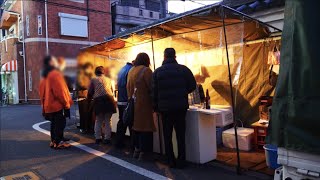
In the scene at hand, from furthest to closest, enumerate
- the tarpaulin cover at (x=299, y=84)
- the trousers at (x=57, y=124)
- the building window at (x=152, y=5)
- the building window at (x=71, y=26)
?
the building window at (x=152, y=5) → the trousers at (x=57, y=124) → the tarpaulin cover at (x=299, y=84) → the building window at (x=71, y=26)

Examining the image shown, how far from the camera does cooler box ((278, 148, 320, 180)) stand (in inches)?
85.3

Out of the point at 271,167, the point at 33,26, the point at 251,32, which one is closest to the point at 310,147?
the point at 33,26

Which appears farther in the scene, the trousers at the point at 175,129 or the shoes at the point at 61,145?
the shoes at the point at 61,145

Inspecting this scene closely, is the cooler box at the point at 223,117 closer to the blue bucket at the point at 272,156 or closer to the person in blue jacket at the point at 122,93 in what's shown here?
the blue bucket at the point at 272,156

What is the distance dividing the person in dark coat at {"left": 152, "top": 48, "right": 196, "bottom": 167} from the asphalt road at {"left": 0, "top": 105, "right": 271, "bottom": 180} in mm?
410

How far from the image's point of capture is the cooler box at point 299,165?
7.11 ft

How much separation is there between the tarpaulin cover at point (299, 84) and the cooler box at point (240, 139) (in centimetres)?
373

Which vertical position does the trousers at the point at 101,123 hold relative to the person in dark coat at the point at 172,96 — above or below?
below

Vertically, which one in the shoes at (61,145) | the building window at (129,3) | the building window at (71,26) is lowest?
the shoes at (61,145)

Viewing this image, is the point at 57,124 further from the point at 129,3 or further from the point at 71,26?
the point at 129,3

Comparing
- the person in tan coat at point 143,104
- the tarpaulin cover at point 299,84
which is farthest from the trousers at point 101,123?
the tarpaulin cover at point 299,84

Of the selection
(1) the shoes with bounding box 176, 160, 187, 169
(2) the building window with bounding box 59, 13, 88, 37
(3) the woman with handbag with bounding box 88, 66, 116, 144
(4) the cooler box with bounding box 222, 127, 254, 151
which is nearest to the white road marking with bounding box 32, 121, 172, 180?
(1) the shoes with bounding box 176, 160, 187, 169

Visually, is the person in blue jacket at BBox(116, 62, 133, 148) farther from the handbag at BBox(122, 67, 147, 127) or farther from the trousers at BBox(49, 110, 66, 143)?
the trousers at BBox(49, 110, 66, 143)

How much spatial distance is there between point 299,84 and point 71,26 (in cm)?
178
